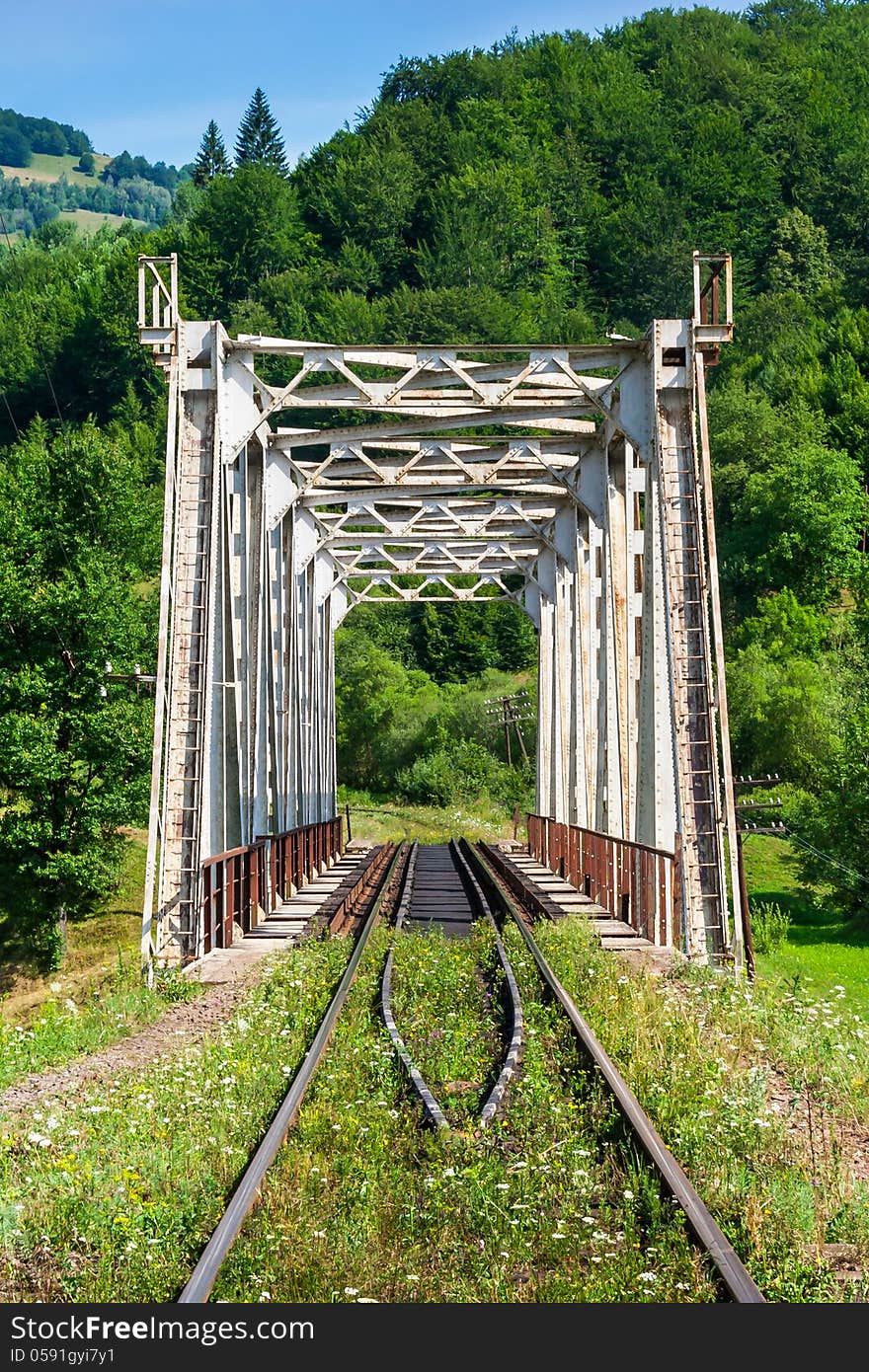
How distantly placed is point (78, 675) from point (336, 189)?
188ft

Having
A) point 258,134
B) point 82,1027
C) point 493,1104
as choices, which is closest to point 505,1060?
point 493,1104

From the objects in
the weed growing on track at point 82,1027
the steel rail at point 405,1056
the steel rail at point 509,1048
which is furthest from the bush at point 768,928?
the weed growing on track at point 82,1027

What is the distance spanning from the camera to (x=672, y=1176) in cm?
576

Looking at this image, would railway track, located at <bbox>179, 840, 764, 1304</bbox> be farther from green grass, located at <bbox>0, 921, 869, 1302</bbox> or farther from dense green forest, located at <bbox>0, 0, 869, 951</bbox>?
dense green forest, located at <bbox>0, 0, 869, 951</bbox>

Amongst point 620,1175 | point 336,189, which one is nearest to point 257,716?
point 620,1175

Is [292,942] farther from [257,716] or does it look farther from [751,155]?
[751,155]

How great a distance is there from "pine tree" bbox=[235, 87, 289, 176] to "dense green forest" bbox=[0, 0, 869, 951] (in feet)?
28.8

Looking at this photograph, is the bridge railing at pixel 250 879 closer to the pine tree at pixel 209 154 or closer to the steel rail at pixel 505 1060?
the steel rail at pixel 505 1060

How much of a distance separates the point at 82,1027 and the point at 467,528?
17.8 m

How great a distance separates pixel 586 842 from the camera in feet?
69.9

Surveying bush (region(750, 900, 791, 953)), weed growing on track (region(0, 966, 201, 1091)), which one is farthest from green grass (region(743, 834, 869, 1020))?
weed growing on track (region(0, 966, 201, 1091))

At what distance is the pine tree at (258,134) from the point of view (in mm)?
115625

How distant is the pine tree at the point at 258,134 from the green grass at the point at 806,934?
296ft

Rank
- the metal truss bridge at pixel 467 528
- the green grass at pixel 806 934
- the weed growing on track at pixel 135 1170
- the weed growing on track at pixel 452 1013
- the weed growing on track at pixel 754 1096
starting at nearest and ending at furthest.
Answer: the weed growing on track at pixel 135 1170
the weed growing on track at pixel 754 1096
the weed growing on track at pixel 452 1013
the metal truss bridge at pixel 467 528
the green grass at pixel 806 934
